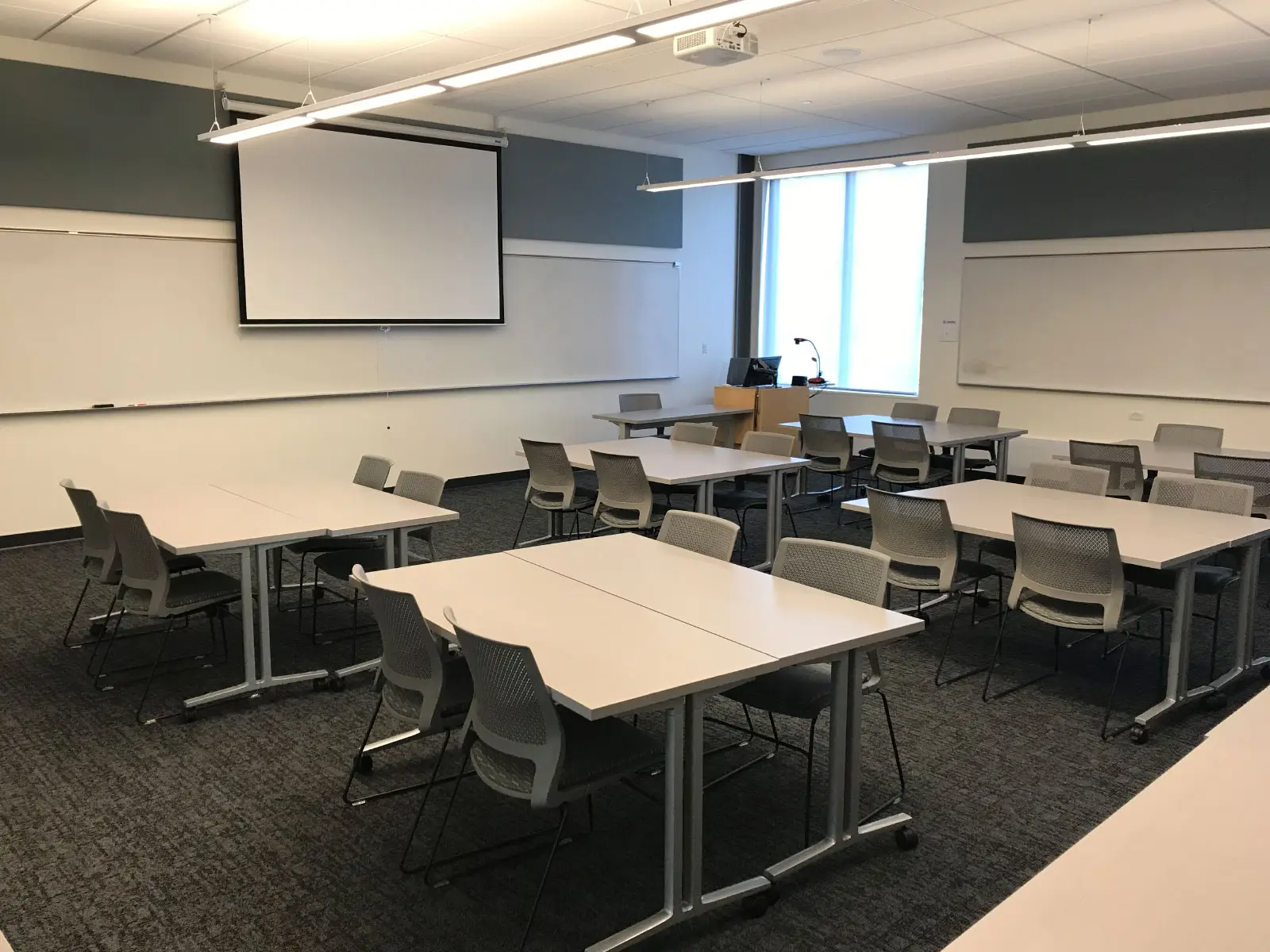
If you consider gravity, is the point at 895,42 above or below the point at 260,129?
above

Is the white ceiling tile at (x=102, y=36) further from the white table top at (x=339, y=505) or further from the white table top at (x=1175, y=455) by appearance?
the white table top at (x=1175, y=455)

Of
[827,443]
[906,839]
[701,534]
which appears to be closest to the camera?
[906,839]

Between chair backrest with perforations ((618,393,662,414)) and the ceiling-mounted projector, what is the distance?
3464mm

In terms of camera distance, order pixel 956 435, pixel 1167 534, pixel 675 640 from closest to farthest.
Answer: pixel 675 640 → pixel 1167 534 → pixel 956 435

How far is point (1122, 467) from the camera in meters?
6.21

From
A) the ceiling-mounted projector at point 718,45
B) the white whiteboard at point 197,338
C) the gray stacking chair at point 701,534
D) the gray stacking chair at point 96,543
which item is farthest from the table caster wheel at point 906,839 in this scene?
the white whiteboard at point 197,338

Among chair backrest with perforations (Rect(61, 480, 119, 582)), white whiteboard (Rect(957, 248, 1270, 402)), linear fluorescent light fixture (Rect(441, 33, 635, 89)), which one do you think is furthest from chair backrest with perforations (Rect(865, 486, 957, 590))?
white whiteboard (Rect(957, 248, 1270, 402))

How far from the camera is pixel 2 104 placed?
249 inches

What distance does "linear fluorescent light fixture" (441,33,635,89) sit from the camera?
3.91 meters

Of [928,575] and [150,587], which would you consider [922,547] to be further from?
[150,587]

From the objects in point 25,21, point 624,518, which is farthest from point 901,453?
point 25,21

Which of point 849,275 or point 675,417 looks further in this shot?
point 849,275

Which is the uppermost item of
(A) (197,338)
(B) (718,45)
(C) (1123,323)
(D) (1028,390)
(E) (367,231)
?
(B) (718,45)

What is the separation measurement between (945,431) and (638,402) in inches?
101
